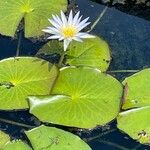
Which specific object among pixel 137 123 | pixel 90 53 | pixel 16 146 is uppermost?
pixel 90 53

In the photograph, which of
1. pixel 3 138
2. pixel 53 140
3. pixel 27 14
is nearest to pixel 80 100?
pixel 53 140

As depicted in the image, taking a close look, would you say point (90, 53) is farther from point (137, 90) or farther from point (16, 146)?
point (16, 146)

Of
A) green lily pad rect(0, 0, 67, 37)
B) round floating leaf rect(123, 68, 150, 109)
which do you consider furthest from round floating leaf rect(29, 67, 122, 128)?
green lily pad rect(0, 0, 67, 37)

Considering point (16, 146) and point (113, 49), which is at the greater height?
point (113, 49)

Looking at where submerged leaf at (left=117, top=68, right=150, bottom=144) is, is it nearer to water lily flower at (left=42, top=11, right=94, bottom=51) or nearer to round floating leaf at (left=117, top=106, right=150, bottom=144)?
round floating leaf at (left=117, top=106, right=150, bottom=144)

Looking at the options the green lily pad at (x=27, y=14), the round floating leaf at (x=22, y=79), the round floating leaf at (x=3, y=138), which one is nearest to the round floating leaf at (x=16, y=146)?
the round floating leaf at (x=3, y=138)

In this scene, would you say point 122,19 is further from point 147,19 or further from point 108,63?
point 108,63

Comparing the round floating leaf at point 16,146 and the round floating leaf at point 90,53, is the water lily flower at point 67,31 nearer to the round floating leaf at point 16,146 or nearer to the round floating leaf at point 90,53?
the round floating leaf at point 90,53
